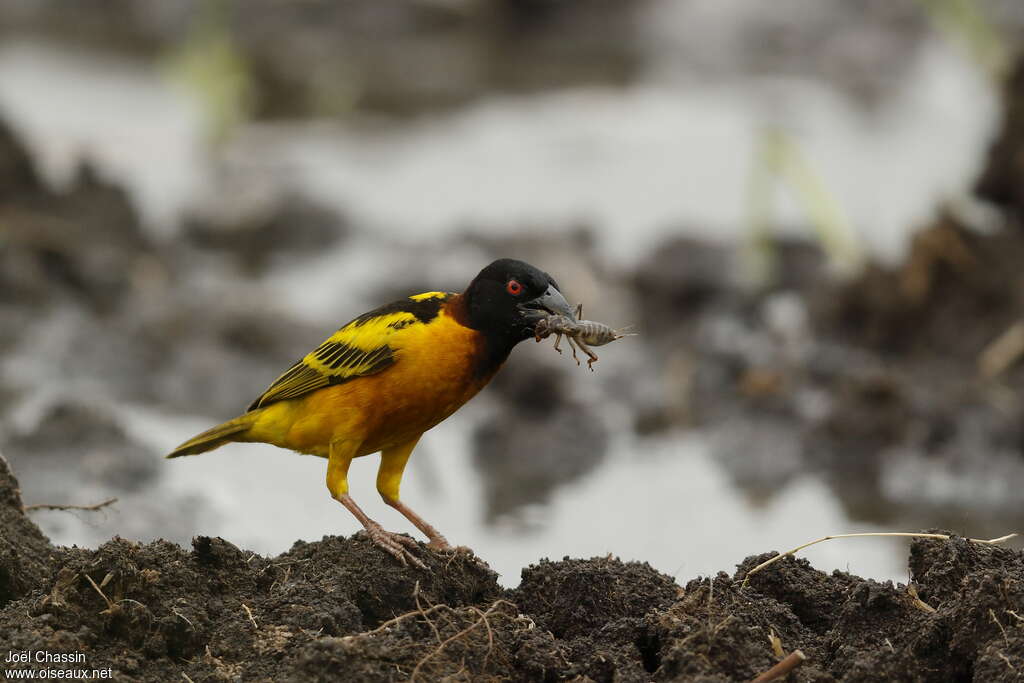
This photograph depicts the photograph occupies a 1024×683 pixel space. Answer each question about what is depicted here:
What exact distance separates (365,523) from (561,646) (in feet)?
3.17

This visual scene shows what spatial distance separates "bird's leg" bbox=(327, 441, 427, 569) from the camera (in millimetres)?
5199

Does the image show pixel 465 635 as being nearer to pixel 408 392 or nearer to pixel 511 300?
pixel 408 392

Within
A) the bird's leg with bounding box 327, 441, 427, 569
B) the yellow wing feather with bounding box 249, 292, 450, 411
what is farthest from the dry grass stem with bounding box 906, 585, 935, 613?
the yellow wing feather with bounding box 249, 292, 450, 411

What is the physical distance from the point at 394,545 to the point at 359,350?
3.22 feet

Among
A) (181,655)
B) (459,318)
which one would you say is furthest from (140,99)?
(181,655)

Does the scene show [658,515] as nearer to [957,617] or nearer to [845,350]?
[845,350]

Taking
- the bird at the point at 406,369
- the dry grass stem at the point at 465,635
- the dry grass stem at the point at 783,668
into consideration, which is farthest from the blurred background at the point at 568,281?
the dry grass stem at the point at 783,668

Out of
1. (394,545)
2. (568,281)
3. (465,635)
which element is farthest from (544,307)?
(568,281)

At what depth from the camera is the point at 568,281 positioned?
11.8 meters

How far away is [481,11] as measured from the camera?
869 inches

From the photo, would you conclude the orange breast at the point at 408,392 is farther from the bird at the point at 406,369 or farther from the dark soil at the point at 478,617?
the dark soil at the point at 478,617

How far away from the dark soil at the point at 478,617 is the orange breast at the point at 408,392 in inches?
24.1

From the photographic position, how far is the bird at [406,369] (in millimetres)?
5738

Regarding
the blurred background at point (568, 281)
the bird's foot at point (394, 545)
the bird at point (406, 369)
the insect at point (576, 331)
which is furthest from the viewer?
the blurred background at point (568, 281)
